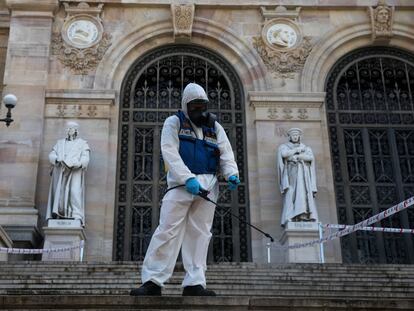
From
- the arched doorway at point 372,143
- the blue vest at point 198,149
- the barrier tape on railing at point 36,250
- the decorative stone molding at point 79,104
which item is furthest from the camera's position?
the decorative stone molding at point 79,104

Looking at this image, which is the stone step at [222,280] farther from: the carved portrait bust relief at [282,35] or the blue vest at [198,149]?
the carved portrait bust relief at [282,35]

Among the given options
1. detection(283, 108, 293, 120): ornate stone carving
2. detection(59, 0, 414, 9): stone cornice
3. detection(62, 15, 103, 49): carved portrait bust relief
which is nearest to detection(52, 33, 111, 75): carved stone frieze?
detection(62, 15, 103, 49): carved portrait bust relief

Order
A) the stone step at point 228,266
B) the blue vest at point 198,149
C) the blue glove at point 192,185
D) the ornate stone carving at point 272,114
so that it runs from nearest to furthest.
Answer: the blue glove at point 192,185
the blue vest at point 198,149
the stone step at point 228,266
the ornate stone carving at point 272,114

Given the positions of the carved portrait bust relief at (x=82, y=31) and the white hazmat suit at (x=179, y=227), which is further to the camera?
the carved portrait bust relief at (x=82, y=31)

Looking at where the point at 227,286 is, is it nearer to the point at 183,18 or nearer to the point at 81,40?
the point at 183,18

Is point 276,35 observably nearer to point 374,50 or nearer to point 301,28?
point 301,28

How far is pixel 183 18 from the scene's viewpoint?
1844cm

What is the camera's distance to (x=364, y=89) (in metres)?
18.5

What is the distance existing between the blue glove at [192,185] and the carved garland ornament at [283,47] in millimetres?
11518

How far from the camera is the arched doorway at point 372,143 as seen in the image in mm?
16781

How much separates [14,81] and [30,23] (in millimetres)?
1848

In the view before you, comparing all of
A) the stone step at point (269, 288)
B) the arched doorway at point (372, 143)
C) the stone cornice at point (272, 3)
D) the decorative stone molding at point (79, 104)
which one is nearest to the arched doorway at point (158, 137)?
the decorative stone molding at point (79, 104)

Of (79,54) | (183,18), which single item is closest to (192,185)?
(79,54)

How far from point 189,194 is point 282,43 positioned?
1203 cm
